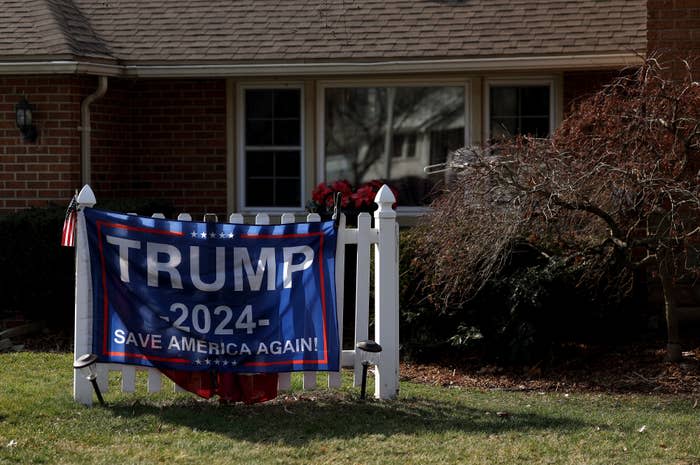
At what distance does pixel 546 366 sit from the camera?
30.6ft

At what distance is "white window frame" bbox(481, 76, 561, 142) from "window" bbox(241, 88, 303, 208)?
218 centimetres

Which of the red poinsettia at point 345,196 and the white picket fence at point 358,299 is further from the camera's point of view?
the red poinsettia at point 345,196

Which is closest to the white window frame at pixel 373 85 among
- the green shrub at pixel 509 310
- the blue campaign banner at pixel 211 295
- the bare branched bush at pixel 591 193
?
the green shrub at pixel 509 310

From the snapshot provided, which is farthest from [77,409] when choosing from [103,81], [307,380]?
[103,81]

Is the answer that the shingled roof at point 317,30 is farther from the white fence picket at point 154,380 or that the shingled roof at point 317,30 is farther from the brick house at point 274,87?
the white fence picket at point 154,380

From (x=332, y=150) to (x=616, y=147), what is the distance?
201 inches

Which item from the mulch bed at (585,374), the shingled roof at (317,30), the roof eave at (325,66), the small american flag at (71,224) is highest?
the shingled roof at (317,30)

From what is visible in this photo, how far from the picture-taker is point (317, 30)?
41.8 feet

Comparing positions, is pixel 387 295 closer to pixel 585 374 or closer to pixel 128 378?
pixel 128 378

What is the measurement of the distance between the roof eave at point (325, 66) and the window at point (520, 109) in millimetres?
762

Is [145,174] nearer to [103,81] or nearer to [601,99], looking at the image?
[103,81]

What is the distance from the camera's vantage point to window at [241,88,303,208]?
13141mm

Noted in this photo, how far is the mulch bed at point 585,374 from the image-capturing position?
866cm

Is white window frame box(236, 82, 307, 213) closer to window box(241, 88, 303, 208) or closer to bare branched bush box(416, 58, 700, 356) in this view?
window box(241, 88, 303, 208)
